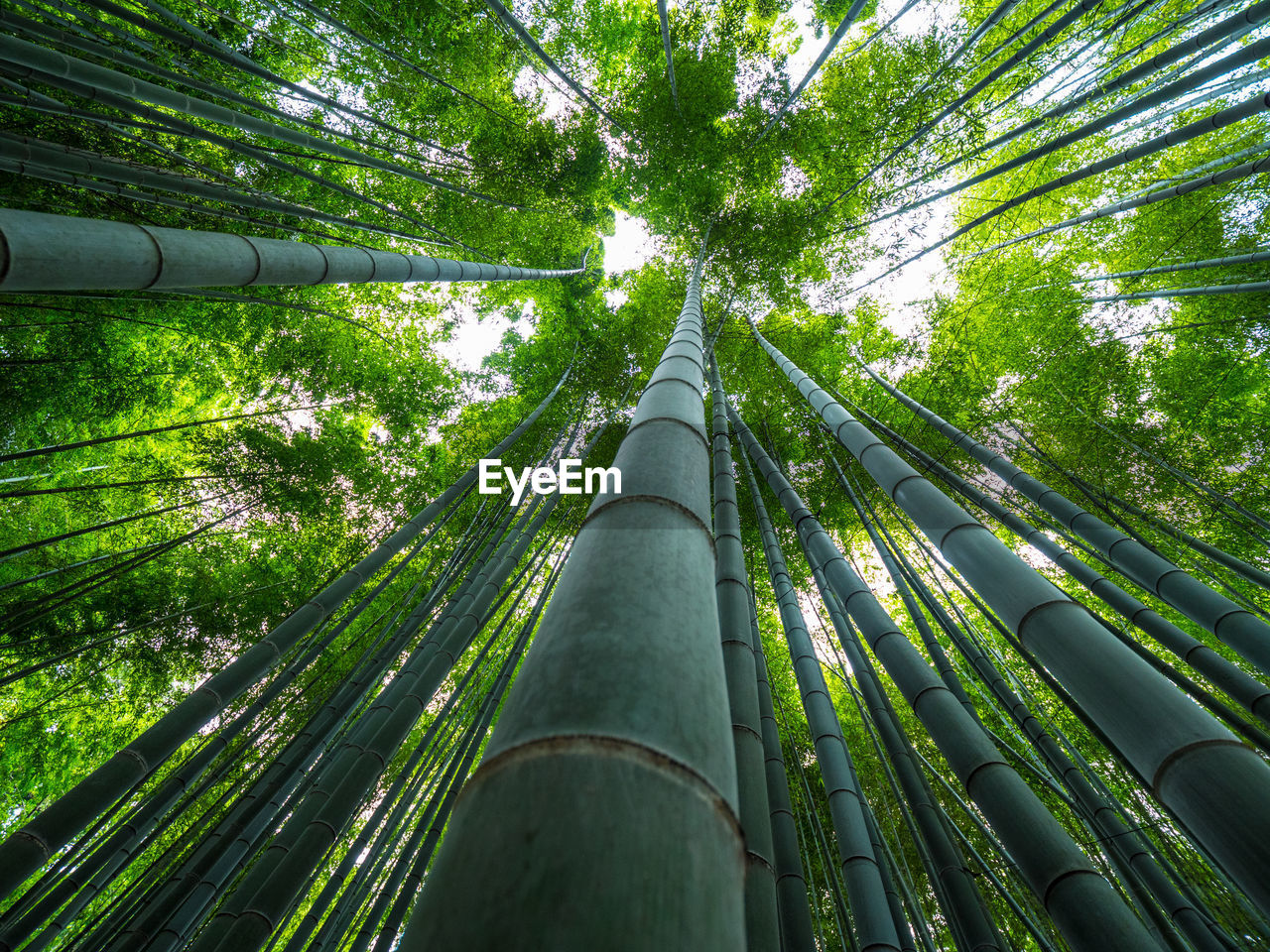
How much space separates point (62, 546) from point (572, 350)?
257 inches

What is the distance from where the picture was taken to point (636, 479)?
104cm

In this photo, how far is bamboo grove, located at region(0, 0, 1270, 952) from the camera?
105cm

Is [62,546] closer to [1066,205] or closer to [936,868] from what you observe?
[936,868]

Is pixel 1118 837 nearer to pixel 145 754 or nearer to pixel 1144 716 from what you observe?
pixel 1144 716

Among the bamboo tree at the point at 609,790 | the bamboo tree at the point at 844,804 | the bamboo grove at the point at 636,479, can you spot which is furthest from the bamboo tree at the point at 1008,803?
the bamboo tree at the point at 609,790

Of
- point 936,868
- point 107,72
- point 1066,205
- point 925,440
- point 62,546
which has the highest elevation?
point 1066,205

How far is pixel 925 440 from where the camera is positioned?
244 inches

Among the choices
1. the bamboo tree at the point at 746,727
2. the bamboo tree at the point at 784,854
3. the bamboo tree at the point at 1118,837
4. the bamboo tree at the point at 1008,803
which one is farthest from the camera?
the bamboo tree at the point at 1118,837

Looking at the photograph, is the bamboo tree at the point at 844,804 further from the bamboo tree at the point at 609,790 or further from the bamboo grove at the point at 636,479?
the bamboo tree at the point at 609,790

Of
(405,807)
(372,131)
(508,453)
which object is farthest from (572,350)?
(405,807)

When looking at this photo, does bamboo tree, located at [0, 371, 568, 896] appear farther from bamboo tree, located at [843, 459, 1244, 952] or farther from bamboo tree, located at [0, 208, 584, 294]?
bamboo tree, located at [843, 459, 1244, 952]

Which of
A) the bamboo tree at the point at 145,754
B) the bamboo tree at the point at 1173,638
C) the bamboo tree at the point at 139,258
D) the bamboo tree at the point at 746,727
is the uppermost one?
the bamboo tree at the point at 139,258

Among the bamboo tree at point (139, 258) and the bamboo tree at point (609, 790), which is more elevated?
the bamboo tree at point (139, 258)

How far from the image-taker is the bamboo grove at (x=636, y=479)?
1046 mm
